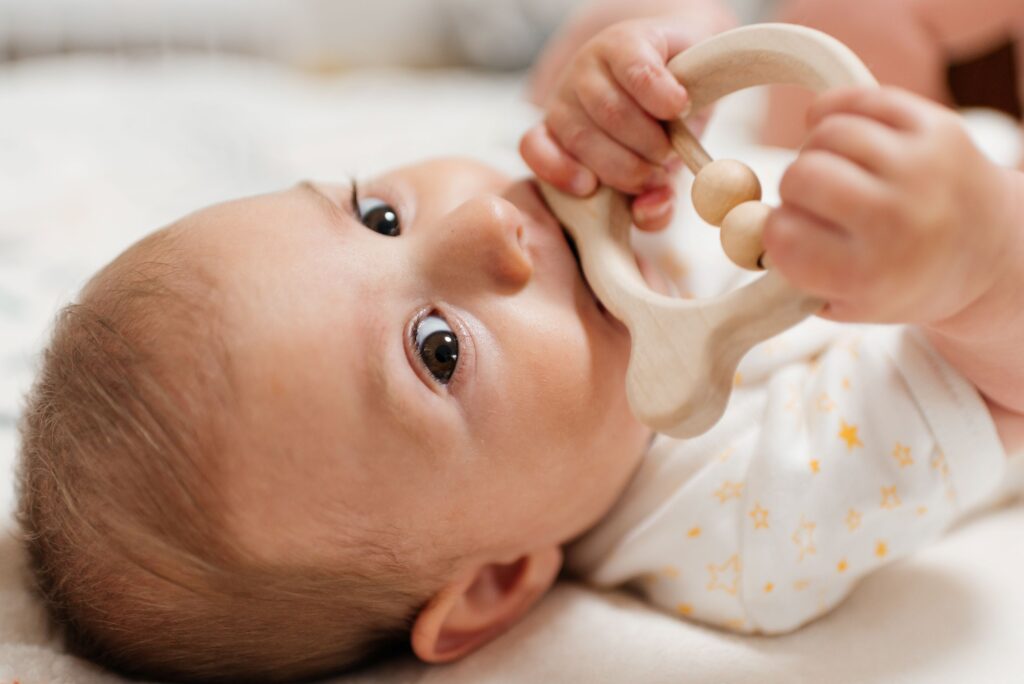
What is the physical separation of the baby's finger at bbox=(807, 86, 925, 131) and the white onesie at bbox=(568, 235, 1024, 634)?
33cm

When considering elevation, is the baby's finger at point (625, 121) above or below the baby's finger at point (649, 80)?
below

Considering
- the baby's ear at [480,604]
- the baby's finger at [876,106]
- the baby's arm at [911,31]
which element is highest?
the baby's finger at [876,106]

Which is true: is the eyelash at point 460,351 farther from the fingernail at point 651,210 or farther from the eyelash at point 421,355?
the fingernail at point 651,210

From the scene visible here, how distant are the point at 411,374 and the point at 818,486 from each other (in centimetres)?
34

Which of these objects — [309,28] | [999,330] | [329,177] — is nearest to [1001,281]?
[999,330]

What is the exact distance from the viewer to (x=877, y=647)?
0.77 metres

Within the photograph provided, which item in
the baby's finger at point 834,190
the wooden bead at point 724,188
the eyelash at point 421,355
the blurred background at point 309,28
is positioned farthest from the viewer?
the blurred background at point 309,28

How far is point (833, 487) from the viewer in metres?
0.80

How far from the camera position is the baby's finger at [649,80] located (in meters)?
0.72

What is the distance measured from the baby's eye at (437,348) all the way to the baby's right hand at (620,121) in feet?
0.56

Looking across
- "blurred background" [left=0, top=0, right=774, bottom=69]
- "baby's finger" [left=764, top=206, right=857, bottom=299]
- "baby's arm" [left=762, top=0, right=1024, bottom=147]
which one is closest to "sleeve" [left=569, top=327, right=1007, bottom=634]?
A: "baby's finger" [left=764, top=206, right=857, bottom=299]

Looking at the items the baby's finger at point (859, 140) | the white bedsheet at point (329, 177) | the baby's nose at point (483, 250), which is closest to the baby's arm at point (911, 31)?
the white bedsheet at point (329, 177)

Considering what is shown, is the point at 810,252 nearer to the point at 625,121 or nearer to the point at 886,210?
the point at 886,210

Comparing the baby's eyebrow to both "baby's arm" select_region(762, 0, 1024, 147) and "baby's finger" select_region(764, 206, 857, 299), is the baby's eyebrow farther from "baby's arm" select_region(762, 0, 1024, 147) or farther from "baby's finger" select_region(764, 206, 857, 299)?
"baby's arm" select_region(762, 0, 1024, 147)
